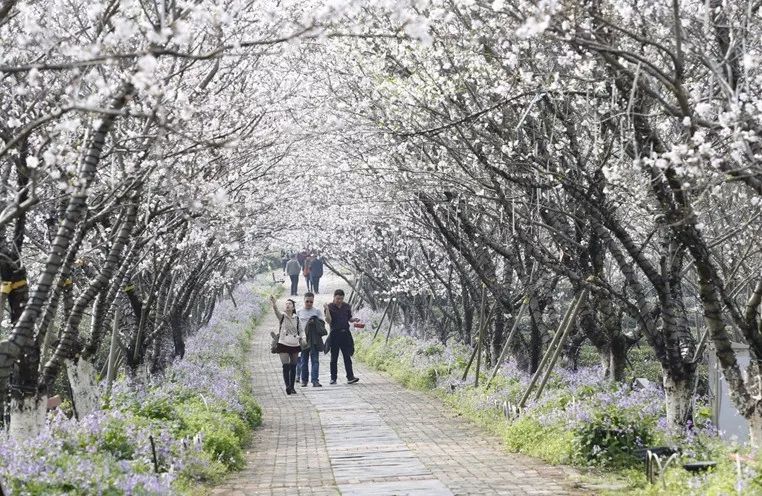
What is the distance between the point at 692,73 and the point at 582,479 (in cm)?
430

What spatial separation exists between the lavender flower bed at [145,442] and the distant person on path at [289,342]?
146 centimetres

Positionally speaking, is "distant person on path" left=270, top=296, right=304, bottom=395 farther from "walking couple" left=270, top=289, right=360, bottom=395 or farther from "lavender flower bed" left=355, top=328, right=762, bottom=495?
"lavender flower bed" left=355, top=328, right=762, bottom=495

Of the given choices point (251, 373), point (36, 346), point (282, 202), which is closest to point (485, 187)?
point (36, 346)

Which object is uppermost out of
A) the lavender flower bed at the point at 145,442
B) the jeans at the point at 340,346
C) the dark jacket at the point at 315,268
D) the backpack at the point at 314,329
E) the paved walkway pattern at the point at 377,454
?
the dark jacket at the point at 315,268

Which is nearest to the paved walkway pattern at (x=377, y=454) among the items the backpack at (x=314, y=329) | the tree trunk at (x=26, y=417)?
the backpack at (x=314, y=329)

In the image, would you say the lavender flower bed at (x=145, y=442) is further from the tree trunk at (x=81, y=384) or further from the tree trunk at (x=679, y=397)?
the tree trunk at (x=679, y=397)

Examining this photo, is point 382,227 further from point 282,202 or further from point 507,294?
point 507,294

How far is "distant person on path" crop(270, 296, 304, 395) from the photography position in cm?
2119

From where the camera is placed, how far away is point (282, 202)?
23.8m

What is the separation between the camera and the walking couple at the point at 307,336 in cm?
2127

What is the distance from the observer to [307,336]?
22.9m

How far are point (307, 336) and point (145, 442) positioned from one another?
12.5 metres

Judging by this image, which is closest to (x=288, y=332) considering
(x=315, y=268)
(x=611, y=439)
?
(x=611, y=439)

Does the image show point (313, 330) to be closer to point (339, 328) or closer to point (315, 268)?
point (339, 328)
